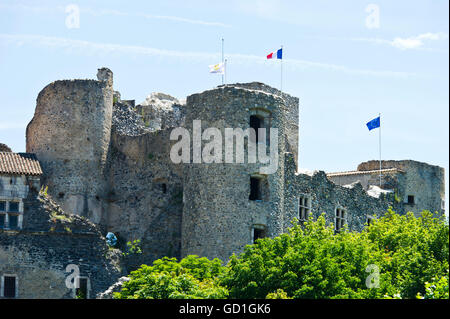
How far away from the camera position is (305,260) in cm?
4062

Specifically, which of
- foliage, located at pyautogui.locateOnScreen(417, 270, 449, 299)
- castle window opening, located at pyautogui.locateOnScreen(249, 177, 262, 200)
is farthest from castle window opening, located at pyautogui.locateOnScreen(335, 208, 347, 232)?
foliage, located at pyautogui.locateOnScreen(417, 270, 449, 299)

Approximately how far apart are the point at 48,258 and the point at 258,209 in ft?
29.0

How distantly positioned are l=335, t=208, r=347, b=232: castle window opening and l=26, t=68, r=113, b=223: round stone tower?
11.9 metres

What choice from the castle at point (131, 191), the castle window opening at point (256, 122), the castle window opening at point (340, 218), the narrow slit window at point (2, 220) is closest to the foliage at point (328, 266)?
the castle at point (131, 191)

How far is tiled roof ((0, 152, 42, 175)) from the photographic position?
46.3 meters

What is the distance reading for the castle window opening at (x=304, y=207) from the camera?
51469mm

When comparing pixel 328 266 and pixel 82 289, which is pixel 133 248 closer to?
pixel 82 289

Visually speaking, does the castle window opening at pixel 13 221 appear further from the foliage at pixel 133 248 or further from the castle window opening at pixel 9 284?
the foliage at pixel 133 248

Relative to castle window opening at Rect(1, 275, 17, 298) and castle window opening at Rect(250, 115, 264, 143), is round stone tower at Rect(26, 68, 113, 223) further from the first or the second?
castle window opening at Rect(250, 115, 264, 143)

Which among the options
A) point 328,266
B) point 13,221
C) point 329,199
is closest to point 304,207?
point 329,199

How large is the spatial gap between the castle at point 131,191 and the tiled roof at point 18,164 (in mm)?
64

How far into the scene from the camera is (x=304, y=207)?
5181cm
